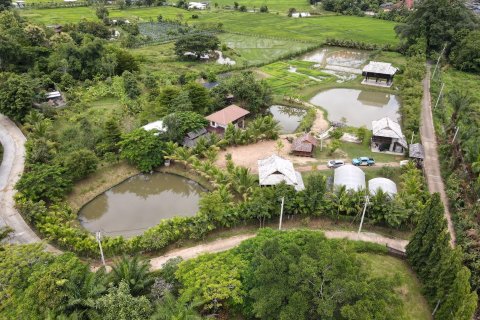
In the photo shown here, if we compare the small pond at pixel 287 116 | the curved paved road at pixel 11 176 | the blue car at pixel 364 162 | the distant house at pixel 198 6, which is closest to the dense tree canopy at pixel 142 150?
the curved paved road at pixel 11 176

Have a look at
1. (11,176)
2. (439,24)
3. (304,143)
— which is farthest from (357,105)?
(11,176)

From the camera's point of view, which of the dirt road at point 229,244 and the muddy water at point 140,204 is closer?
the dirt road at point 229,244

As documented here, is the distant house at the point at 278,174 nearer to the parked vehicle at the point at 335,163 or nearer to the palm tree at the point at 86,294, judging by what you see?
the parked vehicle at the point at 335,163

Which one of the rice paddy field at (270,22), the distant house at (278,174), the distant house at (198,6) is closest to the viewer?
the distant house at (278,174)

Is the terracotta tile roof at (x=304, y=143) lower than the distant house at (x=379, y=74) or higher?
lower

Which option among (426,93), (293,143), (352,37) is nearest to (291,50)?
(352,37)

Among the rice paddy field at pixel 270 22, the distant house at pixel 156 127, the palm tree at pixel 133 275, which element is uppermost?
the rice paddy field at pixel 270 22

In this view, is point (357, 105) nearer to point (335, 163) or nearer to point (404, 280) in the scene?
point (335, 163)
